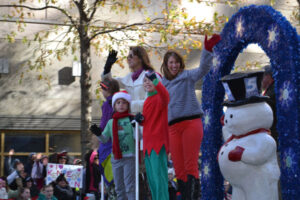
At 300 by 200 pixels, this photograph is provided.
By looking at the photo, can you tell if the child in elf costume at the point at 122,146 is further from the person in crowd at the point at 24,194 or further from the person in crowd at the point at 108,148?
the person in crowd at the point at 24,194

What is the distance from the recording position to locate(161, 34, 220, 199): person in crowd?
18.0 feet

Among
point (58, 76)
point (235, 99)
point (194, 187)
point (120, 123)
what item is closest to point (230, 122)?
point (235, 99)

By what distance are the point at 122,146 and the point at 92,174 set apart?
3.91m

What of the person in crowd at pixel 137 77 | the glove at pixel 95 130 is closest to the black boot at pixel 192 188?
the person in crowd at pixel 137 77

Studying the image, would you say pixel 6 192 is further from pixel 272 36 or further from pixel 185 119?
pixel 272 36

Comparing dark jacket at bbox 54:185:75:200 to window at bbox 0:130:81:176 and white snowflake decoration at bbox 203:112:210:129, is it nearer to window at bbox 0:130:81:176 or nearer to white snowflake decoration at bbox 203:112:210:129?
white snowflake decoration at bbox 203:112:210:129

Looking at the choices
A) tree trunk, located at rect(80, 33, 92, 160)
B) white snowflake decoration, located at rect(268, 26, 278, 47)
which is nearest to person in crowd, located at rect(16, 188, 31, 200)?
tree trunk, located at rect(80, 33, 92, 160)

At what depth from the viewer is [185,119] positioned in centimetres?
562

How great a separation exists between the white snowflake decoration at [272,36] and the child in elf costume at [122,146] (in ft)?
6.28

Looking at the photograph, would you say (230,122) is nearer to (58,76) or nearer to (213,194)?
(213,194)

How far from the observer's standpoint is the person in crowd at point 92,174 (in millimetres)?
9704

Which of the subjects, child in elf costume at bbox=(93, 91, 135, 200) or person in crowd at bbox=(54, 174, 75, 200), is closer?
child in elf costume at bbox=(93, 91, 135, 200)

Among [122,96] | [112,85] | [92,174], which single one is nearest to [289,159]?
[122,96]

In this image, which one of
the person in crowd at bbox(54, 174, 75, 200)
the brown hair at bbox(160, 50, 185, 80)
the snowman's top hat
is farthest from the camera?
the person in crowd at bbox(54, 174, 75, 200)
